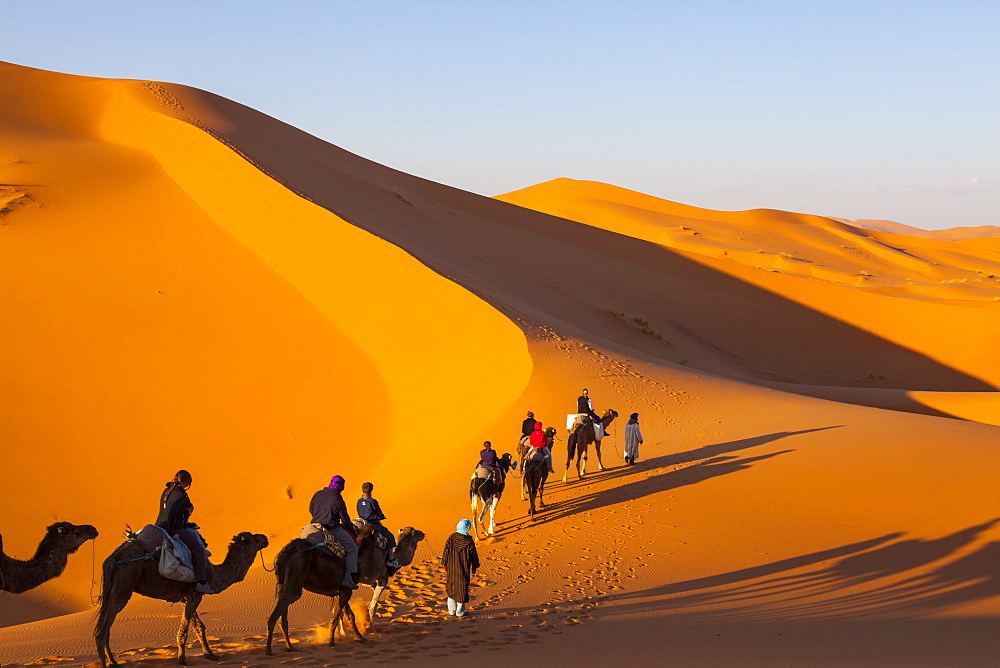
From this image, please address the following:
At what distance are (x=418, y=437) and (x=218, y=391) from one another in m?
4.74

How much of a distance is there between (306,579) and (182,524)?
4.51 ft

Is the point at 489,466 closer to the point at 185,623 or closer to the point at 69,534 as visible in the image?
the point at 185,623

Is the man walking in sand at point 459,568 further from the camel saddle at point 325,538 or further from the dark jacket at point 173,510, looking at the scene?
the dark jacket at point 173,510

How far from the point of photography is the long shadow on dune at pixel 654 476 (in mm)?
14977

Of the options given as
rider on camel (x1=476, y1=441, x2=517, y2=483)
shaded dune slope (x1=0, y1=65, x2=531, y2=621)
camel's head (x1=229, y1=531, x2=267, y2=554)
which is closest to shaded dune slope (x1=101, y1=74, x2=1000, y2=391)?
shaded dune slope (x1=0, y1=65, x2=531, y2=621)

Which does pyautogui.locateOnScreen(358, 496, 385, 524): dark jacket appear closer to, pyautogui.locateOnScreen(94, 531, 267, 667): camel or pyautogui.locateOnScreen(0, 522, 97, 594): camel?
pyautogui.locateOnScreen(94, 531, 267, 667): camel

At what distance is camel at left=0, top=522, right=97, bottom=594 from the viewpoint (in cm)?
779

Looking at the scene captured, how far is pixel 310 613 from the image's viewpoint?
1061 centimetres

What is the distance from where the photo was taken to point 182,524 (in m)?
8.60

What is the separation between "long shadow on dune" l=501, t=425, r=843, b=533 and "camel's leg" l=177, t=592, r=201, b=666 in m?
6.03

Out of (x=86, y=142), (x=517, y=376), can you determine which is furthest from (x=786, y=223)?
(x=517, y=376)

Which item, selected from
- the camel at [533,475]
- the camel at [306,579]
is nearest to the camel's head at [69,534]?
the camel at [306,579]

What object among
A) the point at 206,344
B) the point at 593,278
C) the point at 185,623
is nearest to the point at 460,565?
the point at 185,623

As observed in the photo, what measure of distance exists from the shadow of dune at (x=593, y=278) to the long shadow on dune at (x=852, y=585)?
18.3 metres
